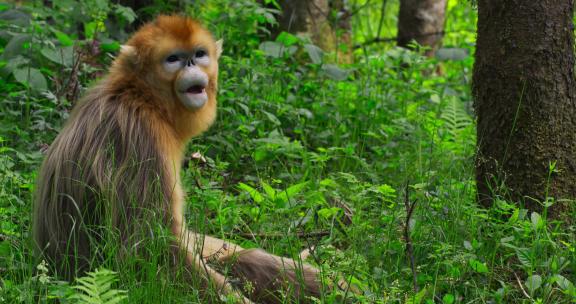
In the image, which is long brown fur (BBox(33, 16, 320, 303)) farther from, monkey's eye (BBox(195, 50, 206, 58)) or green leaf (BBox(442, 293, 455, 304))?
green leaf (BBox(442, 293, 455, 304))

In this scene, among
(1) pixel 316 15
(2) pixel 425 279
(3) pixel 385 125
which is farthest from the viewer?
(1) pixel 316 15

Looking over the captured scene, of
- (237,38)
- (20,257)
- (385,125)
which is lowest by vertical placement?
(20,257)

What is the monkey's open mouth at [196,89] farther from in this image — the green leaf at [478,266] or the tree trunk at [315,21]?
the tree trunk at [315,21]

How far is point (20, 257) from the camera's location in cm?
387

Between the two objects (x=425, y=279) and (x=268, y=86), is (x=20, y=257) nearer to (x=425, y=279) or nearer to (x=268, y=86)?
(x=425, y=279)

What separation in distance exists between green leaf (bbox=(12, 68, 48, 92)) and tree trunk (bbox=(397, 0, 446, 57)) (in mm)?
3585

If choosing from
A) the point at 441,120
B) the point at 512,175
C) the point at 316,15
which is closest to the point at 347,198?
the point at 512,175

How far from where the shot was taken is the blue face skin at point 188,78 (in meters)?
4.23

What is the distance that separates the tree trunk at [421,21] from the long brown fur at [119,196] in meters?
4.36

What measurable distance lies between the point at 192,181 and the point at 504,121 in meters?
1.86

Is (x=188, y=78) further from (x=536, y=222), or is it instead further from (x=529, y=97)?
(x=536, y=222)

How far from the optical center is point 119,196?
3.83 metres

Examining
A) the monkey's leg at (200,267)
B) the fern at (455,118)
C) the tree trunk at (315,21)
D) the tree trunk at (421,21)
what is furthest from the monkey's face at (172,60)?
the tree trunk at (421,21)

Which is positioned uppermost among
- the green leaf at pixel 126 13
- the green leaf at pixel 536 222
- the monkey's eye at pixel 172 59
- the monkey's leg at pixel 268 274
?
the green leaf at pixel 126 13
